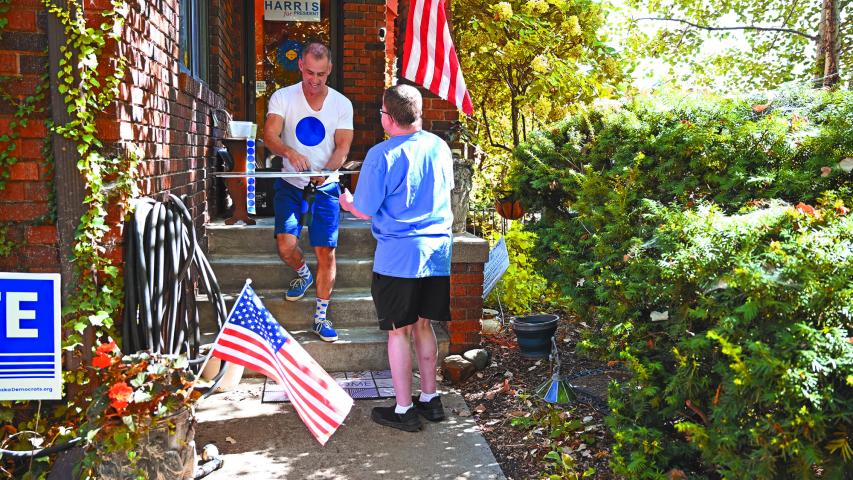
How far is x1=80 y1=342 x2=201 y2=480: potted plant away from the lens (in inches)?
117

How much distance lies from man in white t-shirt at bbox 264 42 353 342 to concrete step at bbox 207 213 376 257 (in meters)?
0.93

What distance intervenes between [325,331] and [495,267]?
5.32 ft

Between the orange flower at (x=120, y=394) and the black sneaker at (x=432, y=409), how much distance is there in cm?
189

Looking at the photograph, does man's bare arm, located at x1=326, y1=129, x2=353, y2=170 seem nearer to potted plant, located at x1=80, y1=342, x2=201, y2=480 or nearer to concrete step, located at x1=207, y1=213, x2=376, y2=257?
concrete step, located at x1=207, y1=213, x2=376, y2=257

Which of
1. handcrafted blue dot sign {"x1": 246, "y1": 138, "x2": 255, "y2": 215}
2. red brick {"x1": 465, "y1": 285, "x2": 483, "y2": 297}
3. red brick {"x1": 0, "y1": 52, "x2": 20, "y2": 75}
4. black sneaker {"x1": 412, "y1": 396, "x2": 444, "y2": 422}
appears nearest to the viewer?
red brick {"x1": 0, "y1": 52, "x2": 20, "y2": 75}

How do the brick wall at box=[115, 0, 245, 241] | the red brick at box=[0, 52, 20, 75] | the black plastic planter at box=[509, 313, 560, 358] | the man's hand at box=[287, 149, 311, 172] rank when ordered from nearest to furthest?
the red brick at box=[0, 52, 20, 75] → the brick wall at box=[115, 0, 245, 241] → the man's hand at box=[287, 149, 311, 172] → the black plastic planter at box=[509, 313, 560, 358]

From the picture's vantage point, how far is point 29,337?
10.4ft

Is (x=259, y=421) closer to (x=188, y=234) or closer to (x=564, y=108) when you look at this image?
(x=188, y=234)

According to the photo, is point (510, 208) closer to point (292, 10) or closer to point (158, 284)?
point (292, 10)

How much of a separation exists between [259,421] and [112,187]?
1.72 metres

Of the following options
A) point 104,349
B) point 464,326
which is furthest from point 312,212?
point 104,349

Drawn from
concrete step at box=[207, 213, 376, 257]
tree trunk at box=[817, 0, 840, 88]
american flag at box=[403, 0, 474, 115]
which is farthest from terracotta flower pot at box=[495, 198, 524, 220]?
tree trunk at box=[817, 0, 840, 88]

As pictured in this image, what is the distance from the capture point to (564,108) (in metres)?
9.03

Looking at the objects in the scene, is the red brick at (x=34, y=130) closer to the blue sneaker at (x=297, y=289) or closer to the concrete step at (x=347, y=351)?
the concrete step at (x=347, y=351)
